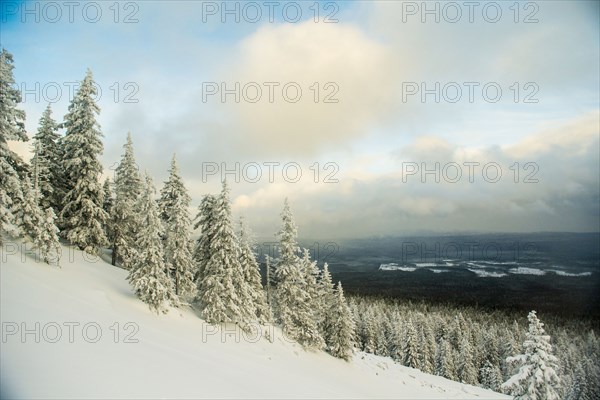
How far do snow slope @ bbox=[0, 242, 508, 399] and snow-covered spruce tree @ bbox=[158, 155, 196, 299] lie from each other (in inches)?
124

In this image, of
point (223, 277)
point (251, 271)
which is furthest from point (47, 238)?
point (251, 271)

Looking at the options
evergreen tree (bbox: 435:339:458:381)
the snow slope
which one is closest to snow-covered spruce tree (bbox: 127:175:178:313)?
the snow slope

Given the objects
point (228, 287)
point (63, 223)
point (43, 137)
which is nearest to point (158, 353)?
point (228, 287)

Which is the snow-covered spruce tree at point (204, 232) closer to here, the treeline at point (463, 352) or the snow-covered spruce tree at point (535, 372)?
the snow-covered spruce tree at point (535, 372)

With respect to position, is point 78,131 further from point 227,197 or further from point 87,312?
point 87,312

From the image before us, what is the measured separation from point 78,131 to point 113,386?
28.6m

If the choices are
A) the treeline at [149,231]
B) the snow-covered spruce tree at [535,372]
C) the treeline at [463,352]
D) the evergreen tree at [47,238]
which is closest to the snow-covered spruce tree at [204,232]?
the treeline at [149,231]

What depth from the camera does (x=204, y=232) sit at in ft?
115

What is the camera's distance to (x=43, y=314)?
1587cm

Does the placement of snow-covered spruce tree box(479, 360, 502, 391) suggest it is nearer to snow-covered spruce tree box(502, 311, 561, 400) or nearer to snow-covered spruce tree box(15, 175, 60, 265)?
snow-covered spruce tree box(502, 311, 561, 400)

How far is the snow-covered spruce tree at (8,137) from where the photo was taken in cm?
2156

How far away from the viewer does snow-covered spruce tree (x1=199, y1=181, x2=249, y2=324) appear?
3027 cm

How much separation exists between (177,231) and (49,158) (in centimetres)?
1705

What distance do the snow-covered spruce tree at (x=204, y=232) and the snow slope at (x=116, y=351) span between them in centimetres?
461
